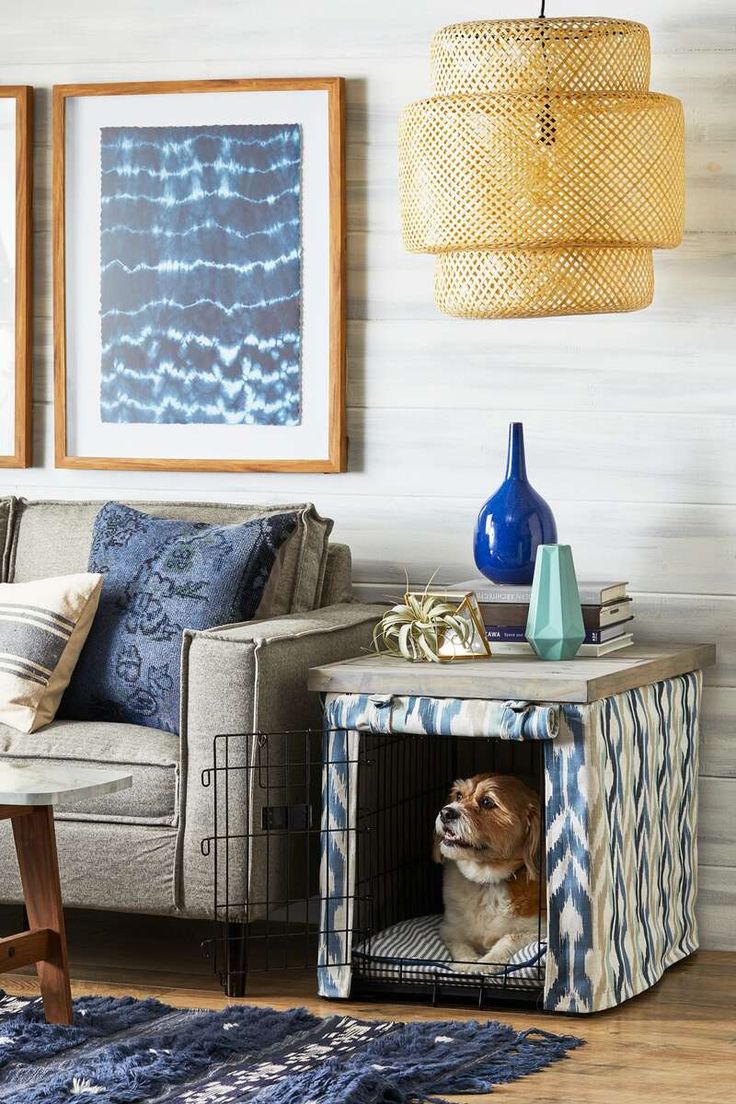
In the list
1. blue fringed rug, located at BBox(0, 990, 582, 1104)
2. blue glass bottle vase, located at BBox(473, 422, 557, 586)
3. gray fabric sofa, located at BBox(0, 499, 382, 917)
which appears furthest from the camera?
blue glass bottle vase, located at BBox(473, 422, 557, 586)

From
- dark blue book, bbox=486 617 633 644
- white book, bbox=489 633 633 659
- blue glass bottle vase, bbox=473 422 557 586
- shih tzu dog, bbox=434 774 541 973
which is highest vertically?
blue glass bottle vase, bbox=473 422 557 586

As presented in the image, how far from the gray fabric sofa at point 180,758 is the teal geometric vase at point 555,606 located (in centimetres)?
39

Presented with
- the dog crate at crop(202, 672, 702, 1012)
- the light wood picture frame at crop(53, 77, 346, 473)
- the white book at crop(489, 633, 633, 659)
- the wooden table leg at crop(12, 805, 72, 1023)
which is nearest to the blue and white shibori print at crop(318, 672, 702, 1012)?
the dog crate at crop(202, 672, 702, 1012)

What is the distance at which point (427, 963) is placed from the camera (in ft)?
10.1

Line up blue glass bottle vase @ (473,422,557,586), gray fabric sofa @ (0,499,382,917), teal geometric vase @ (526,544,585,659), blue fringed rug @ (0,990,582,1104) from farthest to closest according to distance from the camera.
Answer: blue glass bottle vase @ (473,422,557,586)
teal geometric vase @ (526,544,585,659)
gray fabric sofa @ (0,499,382,917)
blue fringed rug @ (0,990,582,1104)

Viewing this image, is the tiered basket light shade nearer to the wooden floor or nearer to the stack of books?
the stack of books

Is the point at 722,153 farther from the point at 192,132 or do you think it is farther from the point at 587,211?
the point at 192,132

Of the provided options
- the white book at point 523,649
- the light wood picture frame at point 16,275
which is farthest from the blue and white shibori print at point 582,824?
the light wood picture frame at point 16,275

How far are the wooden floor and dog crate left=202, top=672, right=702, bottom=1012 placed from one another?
0.04 metres

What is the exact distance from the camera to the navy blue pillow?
3.32m

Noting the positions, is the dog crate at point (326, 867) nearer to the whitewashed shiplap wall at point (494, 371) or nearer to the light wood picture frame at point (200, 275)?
the whitewashed shiplap wall at point (494, 371)

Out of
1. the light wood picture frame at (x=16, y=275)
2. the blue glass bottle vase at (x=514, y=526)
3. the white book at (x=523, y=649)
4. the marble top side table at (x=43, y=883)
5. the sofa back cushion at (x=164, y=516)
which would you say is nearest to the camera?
the marble top side table at (x=43, y=883)

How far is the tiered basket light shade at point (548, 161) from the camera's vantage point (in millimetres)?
3230

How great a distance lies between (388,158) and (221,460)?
0.77m
